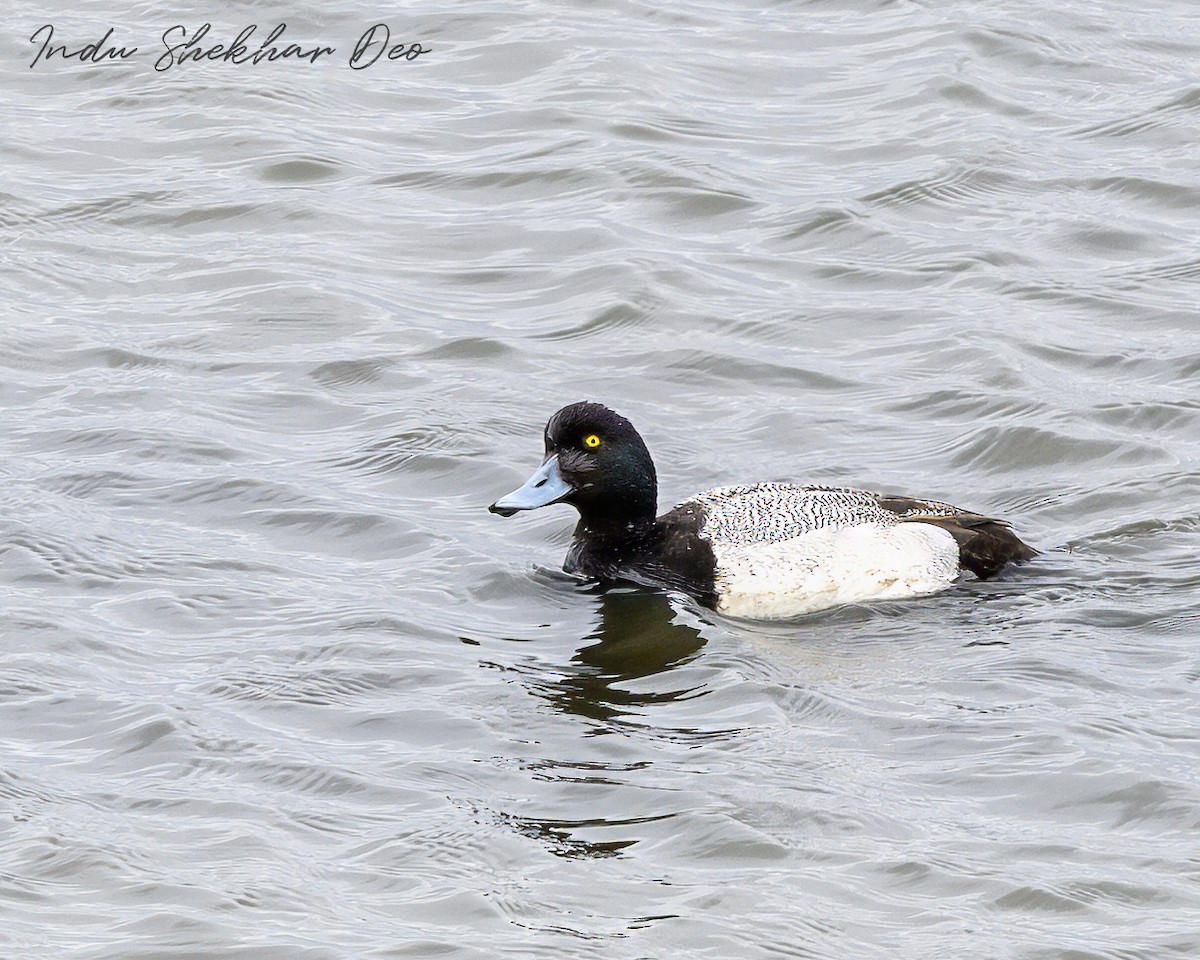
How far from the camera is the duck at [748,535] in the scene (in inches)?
383

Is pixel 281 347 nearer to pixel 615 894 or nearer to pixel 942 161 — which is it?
pixel 942 161

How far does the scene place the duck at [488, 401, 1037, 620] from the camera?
9.73 metres

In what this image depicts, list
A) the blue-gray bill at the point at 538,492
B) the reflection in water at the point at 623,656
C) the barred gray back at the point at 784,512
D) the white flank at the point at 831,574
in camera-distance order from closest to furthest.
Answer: the reflection in water at the point at 623,656, the white flank at the point at 831,574, the barred gray back at the point at 784,512, the blue-gray bill at the point at 538,492

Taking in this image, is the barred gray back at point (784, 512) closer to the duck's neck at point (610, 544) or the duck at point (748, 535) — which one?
the duck at point (748, 535)

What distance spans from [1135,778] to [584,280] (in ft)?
21.4

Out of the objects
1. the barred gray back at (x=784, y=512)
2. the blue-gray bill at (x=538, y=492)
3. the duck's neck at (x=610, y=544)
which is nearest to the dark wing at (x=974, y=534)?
the barred gray back at (x=784, y=512)

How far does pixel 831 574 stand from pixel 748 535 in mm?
456

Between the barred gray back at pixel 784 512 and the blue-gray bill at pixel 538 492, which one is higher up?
the blue-gray bill at pixel 538 492

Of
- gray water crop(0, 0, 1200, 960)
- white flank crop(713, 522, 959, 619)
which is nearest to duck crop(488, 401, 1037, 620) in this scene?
white flank crop(713, 522, 959, 619)

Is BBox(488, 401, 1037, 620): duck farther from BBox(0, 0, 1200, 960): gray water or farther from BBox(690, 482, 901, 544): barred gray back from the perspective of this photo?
BBox(0, 0, 1200, 960): gray water

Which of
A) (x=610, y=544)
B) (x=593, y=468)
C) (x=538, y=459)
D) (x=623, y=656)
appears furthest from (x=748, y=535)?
(x=538, y=459)

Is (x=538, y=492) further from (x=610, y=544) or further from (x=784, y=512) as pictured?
(x=784, y=512)

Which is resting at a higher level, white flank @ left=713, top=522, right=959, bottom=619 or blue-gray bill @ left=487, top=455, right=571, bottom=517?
blue-gray bill @ left=487, top=455, right=571, bottom=517

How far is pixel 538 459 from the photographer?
11336mm
